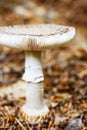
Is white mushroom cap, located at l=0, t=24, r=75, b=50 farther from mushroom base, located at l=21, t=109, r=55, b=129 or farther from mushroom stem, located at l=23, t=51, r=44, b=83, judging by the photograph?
mushroom base, located at l=21, t=109, r=55, b=129

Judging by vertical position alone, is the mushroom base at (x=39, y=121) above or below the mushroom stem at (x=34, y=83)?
below

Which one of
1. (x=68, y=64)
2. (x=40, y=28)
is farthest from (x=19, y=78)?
(x=40, y=28)

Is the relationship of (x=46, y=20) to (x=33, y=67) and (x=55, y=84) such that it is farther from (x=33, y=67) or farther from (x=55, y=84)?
(x=33, y=67)

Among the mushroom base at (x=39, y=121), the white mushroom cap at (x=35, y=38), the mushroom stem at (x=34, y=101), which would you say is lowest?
the mushroom base at (x=39, y=121)

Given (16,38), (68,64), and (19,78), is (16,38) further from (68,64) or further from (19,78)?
(68,64)

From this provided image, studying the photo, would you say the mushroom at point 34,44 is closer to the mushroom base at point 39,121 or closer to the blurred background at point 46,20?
the mushroom base at point 39,121

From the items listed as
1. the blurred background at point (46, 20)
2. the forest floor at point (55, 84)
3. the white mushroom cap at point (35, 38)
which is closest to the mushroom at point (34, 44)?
the white mushroom cap at point (35, 38)

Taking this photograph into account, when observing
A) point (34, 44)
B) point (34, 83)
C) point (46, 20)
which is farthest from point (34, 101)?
point (46, 20)

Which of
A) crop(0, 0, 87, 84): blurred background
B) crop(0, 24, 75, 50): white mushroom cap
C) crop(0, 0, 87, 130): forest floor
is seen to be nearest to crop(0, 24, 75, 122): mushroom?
crop(0, 24, 75, 50): white mushroom cap
